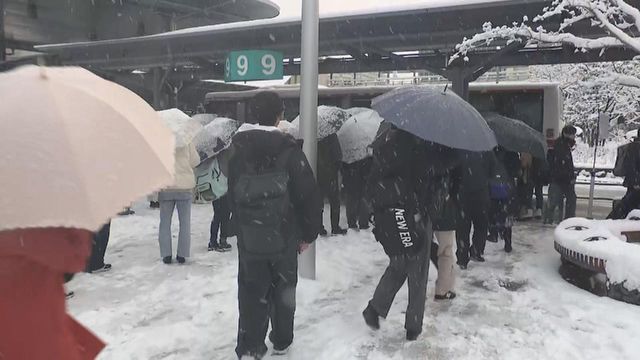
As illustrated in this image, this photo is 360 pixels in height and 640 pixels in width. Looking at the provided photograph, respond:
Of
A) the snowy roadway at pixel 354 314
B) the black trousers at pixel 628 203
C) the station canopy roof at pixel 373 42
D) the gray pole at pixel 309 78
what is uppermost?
the station canopy roof at pixel 373 42

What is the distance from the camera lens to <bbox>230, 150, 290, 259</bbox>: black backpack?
3.54 metres

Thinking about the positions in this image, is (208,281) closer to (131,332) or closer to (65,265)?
(131,332)

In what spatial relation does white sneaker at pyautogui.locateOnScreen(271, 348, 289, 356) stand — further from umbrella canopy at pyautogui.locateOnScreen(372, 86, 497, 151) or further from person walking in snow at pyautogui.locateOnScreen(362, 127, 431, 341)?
umbrella canopy at pyautogui.locateOnScreen(372, 86, 497, 151)

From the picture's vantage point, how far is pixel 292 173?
3629 millimetres

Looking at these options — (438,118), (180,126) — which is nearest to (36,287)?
(438,118)

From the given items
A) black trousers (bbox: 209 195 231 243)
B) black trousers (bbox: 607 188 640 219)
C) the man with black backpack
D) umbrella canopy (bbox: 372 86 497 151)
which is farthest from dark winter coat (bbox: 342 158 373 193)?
the man with black backpack

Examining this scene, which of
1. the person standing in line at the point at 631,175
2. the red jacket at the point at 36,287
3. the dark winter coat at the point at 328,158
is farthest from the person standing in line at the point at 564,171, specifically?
the red jacket at the point at 36,287

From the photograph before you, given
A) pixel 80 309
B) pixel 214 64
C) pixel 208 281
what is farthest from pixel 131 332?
pixel 214 64

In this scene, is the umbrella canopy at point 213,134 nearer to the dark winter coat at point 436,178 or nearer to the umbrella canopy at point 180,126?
the umbrella canopy at point 180,126

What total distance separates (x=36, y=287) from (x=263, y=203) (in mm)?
2033

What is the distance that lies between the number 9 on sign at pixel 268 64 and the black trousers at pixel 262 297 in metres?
5.00

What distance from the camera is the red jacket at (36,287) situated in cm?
150

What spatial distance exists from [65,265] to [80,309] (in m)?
3.83

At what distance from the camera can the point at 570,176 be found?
873 centimetres
